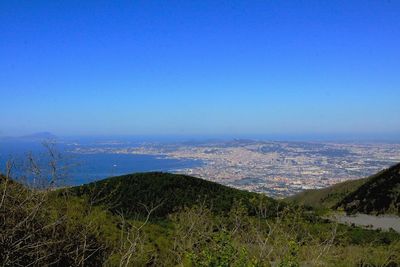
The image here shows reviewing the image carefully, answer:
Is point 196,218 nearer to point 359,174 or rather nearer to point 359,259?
point 359,259

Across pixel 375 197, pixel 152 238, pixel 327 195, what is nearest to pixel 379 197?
pixel 375 197

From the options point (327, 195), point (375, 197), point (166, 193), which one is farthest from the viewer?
point (327, 195)

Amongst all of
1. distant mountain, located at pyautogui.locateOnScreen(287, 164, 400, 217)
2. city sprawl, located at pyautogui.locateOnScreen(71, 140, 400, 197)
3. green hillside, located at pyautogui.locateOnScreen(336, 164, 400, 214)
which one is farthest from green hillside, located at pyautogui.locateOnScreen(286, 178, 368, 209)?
green hillside, located at pyautogui.locateOnScreen(336, 164, 400, 214)

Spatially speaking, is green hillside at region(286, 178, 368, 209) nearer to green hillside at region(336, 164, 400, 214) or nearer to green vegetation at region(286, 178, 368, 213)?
green vegetation at region(286, 178, 368, 213)

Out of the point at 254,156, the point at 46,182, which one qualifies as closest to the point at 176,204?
the point at 46,182

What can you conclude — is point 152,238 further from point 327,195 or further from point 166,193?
point 327,195

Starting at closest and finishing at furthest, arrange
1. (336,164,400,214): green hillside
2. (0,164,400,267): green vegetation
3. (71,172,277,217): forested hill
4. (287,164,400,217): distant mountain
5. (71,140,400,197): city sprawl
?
1. (0,164,400,267): green vegetation
2. (71,172,277,217): forested hill
3. (336,164,400,214): green hillside
4. (287,164,400,217): distant mountain
5. (71,140,400,197): city sprawl
